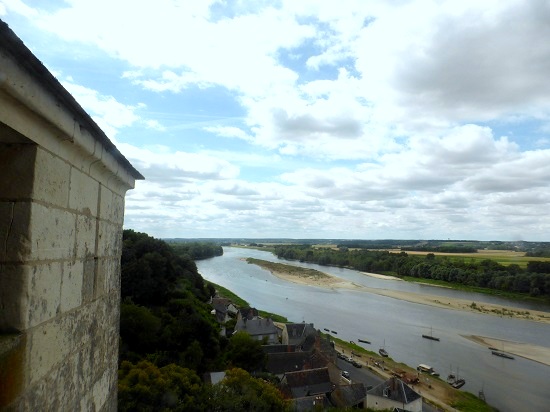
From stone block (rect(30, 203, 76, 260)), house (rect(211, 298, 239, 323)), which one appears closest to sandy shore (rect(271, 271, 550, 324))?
house (rect(211, 298, 239, 323))

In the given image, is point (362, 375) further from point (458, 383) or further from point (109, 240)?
point (109, 240)

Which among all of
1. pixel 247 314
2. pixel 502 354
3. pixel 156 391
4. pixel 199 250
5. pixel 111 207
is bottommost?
pixel 502 354

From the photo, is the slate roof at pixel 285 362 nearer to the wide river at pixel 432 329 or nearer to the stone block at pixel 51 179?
the wide river at pixel 432 329

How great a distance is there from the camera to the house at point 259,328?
30.4 meters

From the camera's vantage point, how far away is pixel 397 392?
19.7 m

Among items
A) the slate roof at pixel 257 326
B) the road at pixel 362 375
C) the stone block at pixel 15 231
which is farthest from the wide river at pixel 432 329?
the stone block at pixel 15 231

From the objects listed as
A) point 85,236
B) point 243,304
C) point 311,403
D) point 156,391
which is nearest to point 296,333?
point 311,403

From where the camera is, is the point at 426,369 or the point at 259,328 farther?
the point at 259,328

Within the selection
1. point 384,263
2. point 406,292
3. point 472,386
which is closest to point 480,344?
point 472,386

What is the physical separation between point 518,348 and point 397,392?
16159 mm

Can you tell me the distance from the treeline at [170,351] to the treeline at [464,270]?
43.3 meters

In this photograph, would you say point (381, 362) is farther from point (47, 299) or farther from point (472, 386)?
point (47, 299)

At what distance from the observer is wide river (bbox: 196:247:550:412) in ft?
78.5

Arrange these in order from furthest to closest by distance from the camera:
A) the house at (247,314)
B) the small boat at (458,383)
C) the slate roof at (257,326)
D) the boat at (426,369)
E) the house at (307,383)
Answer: the house at (247,314) → the slate roof at (257,326) → the boat at (426,369) → the small boat at (458,383) → the house at (307,383)
